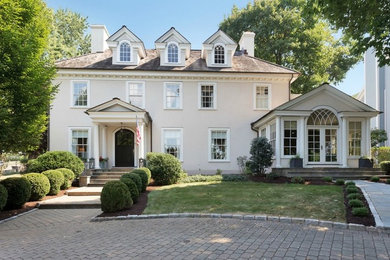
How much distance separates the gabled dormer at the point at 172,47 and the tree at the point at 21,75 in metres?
10.1

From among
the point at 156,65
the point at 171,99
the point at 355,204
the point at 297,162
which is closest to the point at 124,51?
the point at 156,65

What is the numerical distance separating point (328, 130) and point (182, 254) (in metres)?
13.8

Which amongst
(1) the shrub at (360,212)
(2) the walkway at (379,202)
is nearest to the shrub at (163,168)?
(2) the walkway at (379,202)

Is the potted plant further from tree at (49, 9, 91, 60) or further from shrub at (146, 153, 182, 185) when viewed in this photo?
tree at (49, 9, 91, 60)

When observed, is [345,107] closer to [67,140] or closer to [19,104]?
[19,104]

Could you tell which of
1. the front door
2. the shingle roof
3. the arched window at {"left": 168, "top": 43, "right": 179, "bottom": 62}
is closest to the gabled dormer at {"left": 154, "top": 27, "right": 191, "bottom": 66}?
the arched window at {"left": 168, "top": 43, "right": 179, "bottom": 62}

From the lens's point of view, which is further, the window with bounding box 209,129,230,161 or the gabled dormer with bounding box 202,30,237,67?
the gabled dormer with bounding box 202,30,237,67

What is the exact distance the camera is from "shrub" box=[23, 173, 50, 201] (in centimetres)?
1089

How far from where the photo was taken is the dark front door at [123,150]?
61.0 feet

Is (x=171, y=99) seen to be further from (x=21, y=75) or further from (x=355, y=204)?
(x=355, y=204)

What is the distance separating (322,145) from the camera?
16156 millimetres

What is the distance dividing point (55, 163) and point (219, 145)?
9.82m

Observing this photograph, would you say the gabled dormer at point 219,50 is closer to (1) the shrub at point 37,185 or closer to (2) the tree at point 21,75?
(2) the tree at point 21,75

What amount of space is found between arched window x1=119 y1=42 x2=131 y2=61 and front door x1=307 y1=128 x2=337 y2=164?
1234cm
